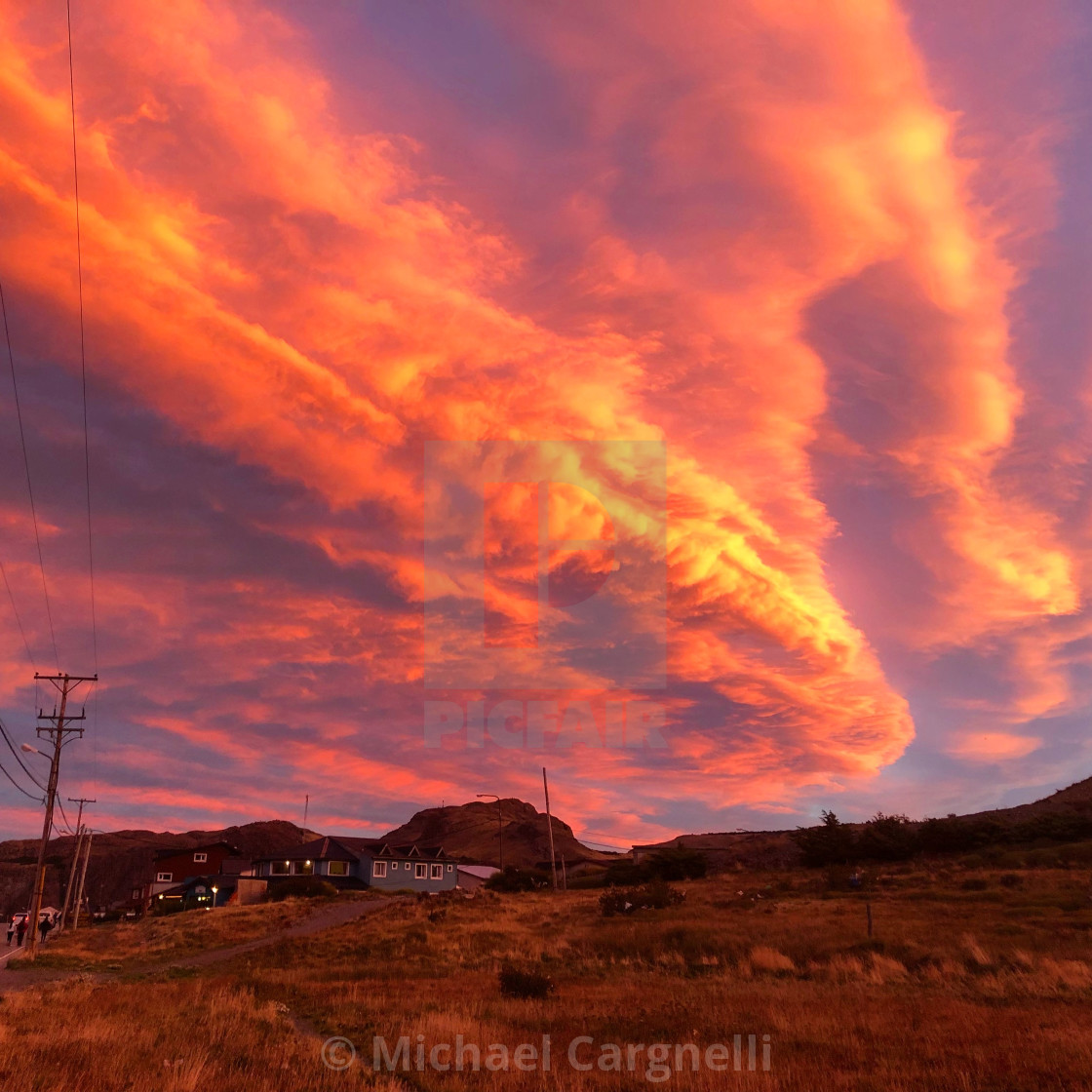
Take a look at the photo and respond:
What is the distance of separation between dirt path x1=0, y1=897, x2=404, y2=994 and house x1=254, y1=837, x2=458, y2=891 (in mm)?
29271

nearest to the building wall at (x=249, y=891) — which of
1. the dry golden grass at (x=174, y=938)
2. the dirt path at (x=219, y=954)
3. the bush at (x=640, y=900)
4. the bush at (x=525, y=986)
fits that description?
the dry golden grass at (x=174, y=938)

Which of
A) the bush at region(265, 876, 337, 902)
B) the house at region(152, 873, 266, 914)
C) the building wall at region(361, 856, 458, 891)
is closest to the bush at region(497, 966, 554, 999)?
the bush at region(265, 876, 337, 902)

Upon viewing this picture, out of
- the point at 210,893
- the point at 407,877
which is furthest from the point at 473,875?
the point at 210,893

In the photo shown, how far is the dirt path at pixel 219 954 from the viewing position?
29.1 meters

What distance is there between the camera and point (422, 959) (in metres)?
32.5

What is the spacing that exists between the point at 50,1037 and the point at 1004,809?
378 feet

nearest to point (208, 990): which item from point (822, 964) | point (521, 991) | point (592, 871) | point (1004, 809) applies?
point (521, 991)

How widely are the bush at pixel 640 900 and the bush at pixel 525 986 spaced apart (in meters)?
23.2

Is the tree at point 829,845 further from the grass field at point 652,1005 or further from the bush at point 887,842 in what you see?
the grass field at point 652,1005

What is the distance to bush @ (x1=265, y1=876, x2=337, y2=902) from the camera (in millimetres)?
80812

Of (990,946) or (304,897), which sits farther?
(304,897)

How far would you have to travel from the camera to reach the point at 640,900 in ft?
150

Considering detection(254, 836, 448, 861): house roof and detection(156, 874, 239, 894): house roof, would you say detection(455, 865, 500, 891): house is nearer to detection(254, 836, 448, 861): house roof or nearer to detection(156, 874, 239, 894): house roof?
detection(254, 836, 448, 861): house roof

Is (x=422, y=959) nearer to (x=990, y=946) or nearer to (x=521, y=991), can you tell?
(x=521, y=991)
